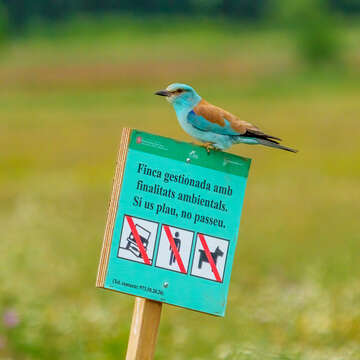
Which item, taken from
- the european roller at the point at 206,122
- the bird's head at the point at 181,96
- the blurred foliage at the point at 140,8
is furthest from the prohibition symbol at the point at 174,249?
the blurred foliage at the point at 140,8

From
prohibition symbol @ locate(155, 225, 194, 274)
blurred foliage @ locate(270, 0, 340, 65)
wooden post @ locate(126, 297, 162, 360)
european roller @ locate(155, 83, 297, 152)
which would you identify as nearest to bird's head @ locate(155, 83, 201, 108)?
european roller @ locate(155, 83, 297, 152)

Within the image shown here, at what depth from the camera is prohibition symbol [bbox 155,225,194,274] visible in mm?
3432

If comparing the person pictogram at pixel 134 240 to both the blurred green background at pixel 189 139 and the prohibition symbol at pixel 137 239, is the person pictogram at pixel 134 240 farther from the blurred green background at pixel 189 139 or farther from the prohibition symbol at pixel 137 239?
the blurred green background at pixel 189 139

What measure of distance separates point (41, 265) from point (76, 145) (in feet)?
50.2

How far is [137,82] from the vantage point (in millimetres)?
43438

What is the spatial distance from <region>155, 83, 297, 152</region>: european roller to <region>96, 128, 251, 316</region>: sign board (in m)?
0.29

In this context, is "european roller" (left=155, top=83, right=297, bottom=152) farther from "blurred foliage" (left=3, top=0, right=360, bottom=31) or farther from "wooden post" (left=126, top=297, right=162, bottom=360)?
"blurred foliage" (left=3, top=0, right=360, bottom=31)

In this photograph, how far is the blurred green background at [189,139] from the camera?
6.05 m

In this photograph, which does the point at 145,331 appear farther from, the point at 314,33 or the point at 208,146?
the point at 314,33

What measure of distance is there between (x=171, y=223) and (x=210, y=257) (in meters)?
0.22

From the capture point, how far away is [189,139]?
1930cm

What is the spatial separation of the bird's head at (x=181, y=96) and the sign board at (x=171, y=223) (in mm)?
384

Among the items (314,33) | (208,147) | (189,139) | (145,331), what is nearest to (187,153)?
(208,147)

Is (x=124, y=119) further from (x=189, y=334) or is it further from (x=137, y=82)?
(x=189, y=334)
